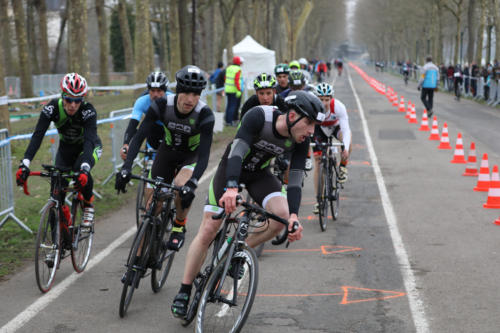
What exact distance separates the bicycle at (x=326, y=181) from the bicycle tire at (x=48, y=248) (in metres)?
3.84

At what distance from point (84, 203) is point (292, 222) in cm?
328

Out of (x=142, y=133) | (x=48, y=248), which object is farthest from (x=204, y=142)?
(x=48, y=248)

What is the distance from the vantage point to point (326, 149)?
9891mm

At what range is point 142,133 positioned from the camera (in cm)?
652

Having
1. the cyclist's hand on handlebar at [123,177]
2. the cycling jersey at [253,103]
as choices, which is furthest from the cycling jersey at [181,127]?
the cycling jersey at [253,103]

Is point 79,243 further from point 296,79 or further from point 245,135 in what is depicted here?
point 296,79

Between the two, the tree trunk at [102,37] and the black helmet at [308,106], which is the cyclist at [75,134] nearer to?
the black helmet at [308,106]

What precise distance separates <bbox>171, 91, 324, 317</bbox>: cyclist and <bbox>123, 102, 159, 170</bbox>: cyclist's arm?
92cm

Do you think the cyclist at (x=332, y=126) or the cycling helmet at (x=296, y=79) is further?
the cycling helmet at (x=296, y=79)

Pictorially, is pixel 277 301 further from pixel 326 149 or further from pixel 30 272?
pixel 326 149

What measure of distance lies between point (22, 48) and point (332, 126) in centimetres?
2713

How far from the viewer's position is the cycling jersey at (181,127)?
640 centimetres

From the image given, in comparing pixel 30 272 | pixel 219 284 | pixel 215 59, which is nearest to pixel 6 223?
pixel 30 272

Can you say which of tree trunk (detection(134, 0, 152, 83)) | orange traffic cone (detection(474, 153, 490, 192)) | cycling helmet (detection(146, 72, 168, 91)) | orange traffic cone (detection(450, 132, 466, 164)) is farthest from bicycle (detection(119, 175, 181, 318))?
tree trunk (detection(134, 0, 152, 83))
